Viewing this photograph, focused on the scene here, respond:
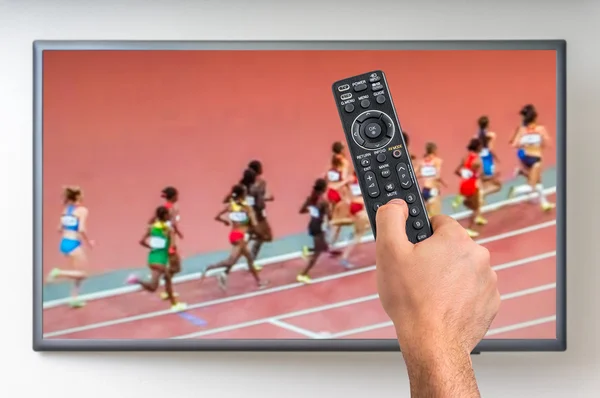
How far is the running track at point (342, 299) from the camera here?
125 cm

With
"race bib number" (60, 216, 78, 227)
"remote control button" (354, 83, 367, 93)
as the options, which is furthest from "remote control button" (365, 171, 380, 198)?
"race bib number" (60, 216, 78, 227)

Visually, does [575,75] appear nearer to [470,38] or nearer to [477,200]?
[470,38]

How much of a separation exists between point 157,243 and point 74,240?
168mm

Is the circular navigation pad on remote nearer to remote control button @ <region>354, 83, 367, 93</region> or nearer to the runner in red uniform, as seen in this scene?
remote control button @ <region>354, 83, 367, 93</region>

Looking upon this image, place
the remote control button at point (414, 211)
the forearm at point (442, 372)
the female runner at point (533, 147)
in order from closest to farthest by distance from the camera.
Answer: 1. the forearm at point (442, 372)
2. the remote control button at point (414, 211)
3. the female runner at point (533, 147)

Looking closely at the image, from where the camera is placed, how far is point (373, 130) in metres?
0.64

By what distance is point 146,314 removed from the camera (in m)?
1.26

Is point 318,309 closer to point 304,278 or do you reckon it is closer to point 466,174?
point 304,278

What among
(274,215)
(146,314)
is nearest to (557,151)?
(274,215)

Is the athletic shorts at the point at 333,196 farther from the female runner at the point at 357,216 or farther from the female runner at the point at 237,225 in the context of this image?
Answer: the female runner at the point at 237,225

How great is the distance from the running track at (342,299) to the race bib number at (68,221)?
178 mm

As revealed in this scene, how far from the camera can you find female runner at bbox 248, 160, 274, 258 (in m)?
1.25

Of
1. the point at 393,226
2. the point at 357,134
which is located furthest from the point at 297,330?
the point at 393,226

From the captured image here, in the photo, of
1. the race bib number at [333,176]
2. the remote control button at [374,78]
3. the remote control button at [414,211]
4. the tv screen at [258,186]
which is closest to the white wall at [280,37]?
the tv screen at [258,186]
